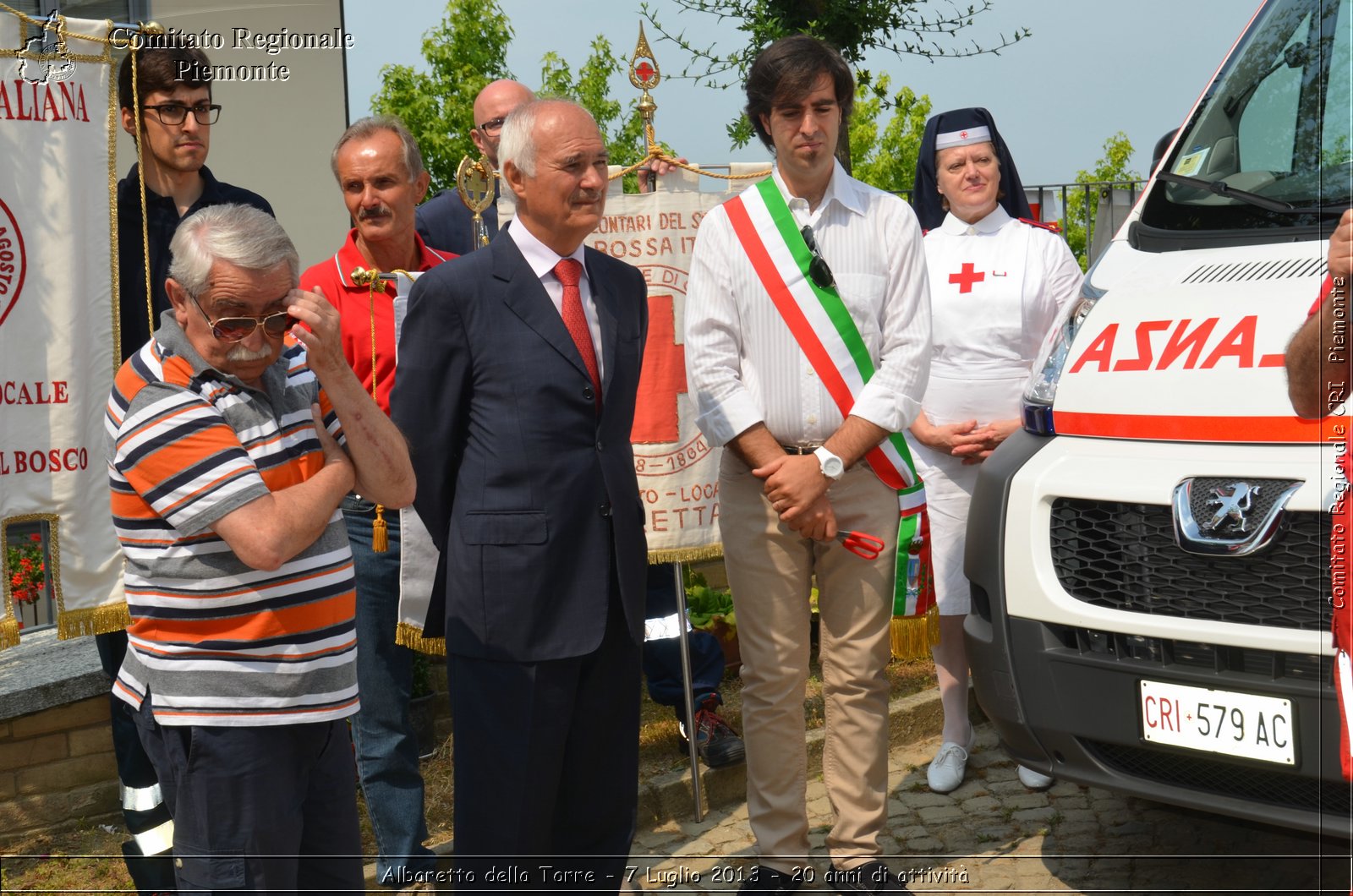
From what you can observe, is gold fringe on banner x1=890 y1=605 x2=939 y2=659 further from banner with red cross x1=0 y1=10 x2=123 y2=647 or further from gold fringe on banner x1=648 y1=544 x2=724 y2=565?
banner with red cross x1=0 y1=10 x2=123 y2=647

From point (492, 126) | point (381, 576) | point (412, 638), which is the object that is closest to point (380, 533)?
point (381, 576)

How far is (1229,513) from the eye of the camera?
323 cm

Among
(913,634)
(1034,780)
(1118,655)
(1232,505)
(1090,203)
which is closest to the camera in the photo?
(1232,505)

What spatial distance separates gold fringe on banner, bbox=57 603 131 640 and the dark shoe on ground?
2055 millimetres

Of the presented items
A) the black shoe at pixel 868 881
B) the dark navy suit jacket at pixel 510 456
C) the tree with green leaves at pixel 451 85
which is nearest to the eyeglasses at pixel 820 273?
the dark navy suit jacket at pixel 510 456

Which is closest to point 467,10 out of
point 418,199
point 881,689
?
point 418,199

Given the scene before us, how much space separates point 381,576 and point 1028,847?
2.33 meters

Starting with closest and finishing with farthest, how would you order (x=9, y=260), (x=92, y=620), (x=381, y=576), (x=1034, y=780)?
(x=9, y=260) → (x=92, y=620) → (x=381, y=576) → (x=1034, y=780)

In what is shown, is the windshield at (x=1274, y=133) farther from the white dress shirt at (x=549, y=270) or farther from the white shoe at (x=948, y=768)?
the white shoe at (x=948, y=768)

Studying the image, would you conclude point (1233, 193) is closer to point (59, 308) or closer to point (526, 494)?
point (526, 494)

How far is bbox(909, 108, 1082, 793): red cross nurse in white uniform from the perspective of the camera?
4887 mm

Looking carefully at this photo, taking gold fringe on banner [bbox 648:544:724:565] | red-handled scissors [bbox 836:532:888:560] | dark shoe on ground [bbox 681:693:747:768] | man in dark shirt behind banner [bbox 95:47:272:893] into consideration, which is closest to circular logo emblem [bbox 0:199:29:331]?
man in dark shirt behind banner [bbox 95:47:272:893]

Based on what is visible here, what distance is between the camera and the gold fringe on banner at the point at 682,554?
15.9ft

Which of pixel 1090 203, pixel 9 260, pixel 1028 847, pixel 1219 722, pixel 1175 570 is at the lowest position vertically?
pixel 1028 847
